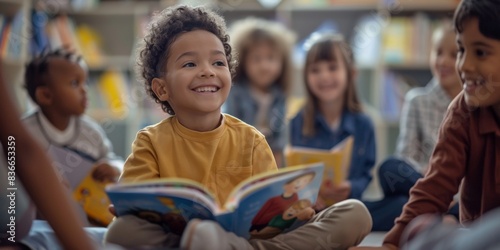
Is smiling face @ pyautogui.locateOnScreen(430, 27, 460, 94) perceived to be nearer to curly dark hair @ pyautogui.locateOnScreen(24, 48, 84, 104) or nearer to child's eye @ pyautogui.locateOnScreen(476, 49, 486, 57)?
child's eye @ pyautogui.locateOnScreen(476, 49, 486, 57)

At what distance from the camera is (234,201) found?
1.01m

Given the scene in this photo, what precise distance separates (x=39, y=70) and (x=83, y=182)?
36cm

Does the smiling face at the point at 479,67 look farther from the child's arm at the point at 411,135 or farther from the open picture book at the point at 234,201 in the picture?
the child's arm at the point at 411,135

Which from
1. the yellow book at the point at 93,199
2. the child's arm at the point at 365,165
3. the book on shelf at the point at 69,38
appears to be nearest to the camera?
the yellow book at the point at 93,199

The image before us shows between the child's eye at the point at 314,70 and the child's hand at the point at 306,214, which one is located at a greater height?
the child's eye at the point at 314,70

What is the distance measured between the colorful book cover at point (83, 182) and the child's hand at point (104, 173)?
12mm

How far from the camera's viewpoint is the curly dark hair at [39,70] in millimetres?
1884

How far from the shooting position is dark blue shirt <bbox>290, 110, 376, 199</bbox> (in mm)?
2270

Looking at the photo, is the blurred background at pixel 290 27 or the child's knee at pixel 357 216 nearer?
the child's knee at pixel 357 216

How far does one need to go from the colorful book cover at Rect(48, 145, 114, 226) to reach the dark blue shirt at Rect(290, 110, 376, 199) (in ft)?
2.66

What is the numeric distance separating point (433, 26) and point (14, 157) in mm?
2905

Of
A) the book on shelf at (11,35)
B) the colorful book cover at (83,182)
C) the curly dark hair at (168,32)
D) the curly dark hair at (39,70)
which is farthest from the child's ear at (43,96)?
the book on shelf at (11,35)

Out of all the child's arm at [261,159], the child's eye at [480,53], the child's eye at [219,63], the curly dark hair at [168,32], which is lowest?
the child's arm at [261,159]

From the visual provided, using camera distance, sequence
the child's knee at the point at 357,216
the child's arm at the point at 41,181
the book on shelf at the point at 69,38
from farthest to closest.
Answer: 1. the book on shelf at the point at 69,38
2. the child's knee at the point at 357,216
3. the child's arm at the point at 41,181
